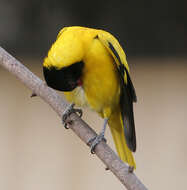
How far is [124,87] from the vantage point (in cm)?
207

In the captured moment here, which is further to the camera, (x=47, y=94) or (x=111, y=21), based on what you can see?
(x=111, y=21)

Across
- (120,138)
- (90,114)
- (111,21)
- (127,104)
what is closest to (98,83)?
(127,104)

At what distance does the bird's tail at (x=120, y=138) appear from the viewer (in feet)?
7.31

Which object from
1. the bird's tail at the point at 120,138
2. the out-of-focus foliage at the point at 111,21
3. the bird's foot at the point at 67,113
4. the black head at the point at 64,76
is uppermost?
the out-of-focus foliage at the point at 111,21

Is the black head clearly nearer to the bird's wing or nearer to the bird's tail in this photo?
the bird's wing

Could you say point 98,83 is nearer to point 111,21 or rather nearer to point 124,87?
point 124,87

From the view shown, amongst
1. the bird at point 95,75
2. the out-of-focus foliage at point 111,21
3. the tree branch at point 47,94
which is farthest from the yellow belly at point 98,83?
the out-of-focus foliage at point 111,21

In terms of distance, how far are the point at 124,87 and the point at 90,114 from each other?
3.42 feet

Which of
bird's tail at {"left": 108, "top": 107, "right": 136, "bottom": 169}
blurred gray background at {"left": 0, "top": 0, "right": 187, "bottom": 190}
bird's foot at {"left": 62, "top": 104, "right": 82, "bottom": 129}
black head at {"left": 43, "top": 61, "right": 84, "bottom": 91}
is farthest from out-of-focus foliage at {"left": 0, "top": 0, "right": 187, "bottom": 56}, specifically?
black head at {"left": 43, "top": 61, "right": 84, "bottom": 91}

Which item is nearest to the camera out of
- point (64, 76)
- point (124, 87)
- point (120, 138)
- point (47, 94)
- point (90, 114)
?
point (64, 76)

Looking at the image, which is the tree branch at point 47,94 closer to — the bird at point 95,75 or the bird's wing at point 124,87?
the bird at point 95,75

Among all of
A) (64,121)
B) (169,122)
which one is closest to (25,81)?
(64,121)

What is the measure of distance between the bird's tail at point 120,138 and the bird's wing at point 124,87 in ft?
0.22

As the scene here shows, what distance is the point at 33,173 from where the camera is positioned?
3.11m
